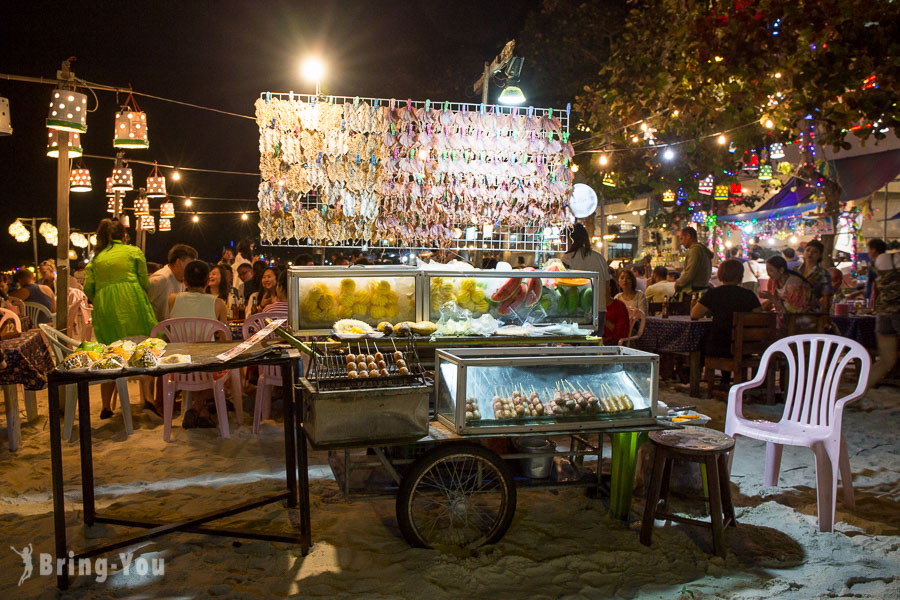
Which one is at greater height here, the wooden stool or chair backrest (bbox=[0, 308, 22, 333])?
chair backrest (bbox=[0, 308, 22, 333])

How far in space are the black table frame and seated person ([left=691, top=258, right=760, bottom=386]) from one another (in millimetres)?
4924

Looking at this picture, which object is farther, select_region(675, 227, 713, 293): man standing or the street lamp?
select_region(675, 227, 713, 293): man standing

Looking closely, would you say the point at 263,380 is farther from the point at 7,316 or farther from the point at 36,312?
the point at 36,312

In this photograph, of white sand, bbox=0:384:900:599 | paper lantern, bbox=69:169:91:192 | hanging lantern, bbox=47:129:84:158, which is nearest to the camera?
white sand, bbox=0:384:900:599

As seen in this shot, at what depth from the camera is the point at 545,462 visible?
3781mm

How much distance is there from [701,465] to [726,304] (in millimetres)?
3592

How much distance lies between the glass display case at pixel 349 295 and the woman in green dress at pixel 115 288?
216 centimetres

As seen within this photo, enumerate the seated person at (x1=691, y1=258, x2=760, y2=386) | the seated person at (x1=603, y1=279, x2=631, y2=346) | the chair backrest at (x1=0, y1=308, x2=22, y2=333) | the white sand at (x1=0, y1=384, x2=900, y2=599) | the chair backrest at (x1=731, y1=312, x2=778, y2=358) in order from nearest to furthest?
the white sand at (x1=0, y1=384, x2=900, y2=599), the chair backrest at (x1=0, y1=308, x2=22, y2=333), the chair backrest at (x1=731, y1=312, x2=778, y2=358), the seated person at (x1=691, y1=258, x2=760, y2=386), the seated person at (x1=603, y1=279, x2=631, y2=346)

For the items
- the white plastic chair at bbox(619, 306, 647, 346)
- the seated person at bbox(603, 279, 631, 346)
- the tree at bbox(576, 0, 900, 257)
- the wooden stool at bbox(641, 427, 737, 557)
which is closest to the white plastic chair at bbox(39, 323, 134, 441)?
the wooden stool at bbox(641, 427, 737, 557)

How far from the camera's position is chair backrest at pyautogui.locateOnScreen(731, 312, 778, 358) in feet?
21.7

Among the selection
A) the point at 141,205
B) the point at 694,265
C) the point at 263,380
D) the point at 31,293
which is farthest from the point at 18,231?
the point at 694,265

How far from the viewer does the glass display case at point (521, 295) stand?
4.55 m

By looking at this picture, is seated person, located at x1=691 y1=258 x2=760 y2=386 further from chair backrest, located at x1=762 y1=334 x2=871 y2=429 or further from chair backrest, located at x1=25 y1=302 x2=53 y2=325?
chair backrest, located at x1=25 y1=302 x2=53 y2=325

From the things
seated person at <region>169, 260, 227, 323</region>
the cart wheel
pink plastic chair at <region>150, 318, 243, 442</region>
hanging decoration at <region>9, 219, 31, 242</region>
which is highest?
hanging decoration at <region>9, 219, 31, 242</region>
